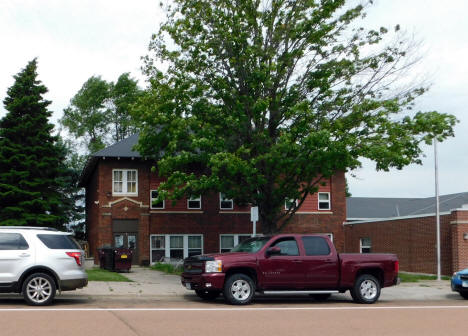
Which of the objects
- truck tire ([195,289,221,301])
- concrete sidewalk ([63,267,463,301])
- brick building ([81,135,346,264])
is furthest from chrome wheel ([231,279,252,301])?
brick building ([81,135,346,264])

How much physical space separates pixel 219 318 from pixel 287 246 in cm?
404

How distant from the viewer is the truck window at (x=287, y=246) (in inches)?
610

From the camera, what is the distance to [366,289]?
15922 mm

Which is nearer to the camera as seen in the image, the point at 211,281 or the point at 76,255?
the point at 76,255

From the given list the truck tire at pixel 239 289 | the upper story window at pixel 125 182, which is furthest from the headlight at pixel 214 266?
the upper story window at pixel 125 182

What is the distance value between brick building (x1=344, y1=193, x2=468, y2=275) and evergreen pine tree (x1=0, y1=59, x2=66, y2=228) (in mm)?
17325

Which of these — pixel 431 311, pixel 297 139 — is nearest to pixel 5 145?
pixel 297 139

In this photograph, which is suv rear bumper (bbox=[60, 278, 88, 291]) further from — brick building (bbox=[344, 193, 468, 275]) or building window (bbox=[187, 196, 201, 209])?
building window (bbox=[187, 196, 201, 209])

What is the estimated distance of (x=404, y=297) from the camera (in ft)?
57.9

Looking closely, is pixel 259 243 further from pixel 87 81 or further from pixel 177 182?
pixel 87 81

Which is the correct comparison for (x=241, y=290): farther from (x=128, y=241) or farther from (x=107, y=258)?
(x=128, y=241)

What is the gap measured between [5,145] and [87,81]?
88.2ft

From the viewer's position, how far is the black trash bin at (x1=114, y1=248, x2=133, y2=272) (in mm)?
26594

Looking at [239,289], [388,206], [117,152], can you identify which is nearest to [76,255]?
[239,289]
